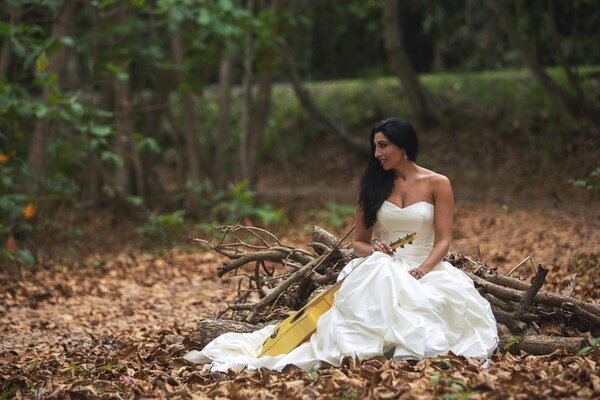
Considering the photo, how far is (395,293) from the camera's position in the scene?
16.3 feet

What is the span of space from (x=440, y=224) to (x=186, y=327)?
2535mm

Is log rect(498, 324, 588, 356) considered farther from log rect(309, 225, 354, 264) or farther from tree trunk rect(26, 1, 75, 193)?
tree trunk rect(26, 1, 75, 193)

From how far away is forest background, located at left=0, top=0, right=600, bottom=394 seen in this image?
31.8 feet

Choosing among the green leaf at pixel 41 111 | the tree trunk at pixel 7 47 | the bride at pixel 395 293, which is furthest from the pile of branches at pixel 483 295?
the tree trunk at pixel 7 47

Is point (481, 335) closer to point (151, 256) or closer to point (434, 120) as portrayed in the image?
point (151, 256)

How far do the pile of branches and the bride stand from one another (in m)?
0.27

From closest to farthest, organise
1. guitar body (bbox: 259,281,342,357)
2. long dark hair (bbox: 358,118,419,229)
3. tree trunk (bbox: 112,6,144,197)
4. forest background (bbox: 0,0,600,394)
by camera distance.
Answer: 1. guitar body (bbox: 259,281,342,357)
2. long dark hair (bbox: 358,118,419,229)
3. forest background (bbox: 0,0,600,394)
4. tree trunk (bbox: 112,6,144,197)

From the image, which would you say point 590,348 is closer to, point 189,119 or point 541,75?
point 189,119

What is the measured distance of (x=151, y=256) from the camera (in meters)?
11.1

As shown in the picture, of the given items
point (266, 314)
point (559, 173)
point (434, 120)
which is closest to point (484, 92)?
point (434, 120)

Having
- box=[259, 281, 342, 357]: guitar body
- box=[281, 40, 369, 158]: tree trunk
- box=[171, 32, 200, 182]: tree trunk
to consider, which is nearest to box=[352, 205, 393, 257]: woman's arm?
box=[259, 281, 342, 357]: guitar body

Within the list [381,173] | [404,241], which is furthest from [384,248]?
[381,173]

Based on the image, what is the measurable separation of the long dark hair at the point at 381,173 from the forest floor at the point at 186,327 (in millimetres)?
1082

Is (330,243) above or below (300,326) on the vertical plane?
above
